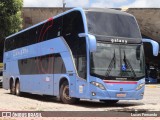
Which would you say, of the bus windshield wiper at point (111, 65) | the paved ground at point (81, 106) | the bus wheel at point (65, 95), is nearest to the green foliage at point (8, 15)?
the paved ground at point (81, 106)

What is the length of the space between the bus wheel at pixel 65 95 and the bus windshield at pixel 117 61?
201cm

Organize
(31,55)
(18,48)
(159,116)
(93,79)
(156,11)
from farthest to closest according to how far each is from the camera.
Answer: (156,11) → (18,48) → (31,55) → (93,79) → (159,116)

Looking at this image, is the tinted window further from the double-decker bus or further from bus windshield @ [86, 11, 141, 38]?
bus windshield @ [86, 11, 141, 38]

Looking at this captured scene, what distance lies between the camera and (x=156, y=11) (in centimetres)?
3728

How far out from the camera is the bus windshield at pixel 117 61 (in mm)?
14547

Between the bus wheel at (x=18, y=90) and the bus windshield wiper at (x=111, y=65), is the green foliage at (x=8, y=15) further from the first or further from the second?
the bus windshield wiper at (x=111, y=65)

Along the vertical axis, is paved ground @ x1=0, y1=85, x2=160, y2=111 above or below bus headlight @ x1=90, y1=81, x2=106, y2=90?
below

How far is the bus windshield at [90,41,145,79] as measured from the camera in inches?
573

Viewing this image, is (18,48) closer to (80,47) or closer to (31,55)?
(31,55)

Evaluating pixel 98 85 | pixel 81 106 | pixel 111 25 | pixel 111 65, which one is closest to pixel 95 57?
pixel 111 65

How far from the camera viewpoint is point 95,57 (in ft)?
47.6

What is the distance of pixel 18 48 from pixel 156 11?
1887cm

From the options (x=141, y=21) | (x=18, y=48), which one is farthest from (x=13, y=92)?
(x=141, y=21)

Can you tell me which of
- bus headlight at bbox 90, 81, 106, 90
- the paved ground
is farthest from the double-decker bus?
the paved ground
